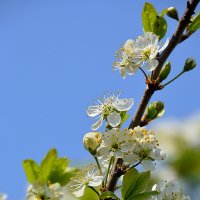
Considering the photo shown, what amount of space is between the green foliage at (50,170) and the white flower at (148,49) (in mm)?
457

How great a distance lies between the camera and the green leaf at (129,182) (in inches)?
60.7

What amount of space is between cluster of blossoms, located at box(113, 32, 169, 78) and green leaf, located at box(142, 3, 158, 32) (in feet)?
0.12

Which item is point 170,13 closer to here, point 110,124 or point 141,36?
point 141,36

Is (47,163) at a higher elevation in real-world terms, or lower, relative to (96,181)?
higher

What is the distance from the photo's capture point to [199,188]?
6.05 meters

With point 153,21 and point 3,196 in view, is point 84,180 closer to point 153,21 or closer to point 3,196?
point 3,196

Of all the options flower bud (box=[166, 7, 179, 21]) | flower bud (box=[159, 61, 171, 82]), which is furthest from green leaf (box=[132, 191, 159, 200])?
flower bud (box=[166, 7, 179, 21])

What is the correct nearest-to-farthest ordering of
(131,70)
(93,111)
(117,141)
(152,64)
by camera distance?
(117,141) < (152,64) < (131,70) < (93,111)

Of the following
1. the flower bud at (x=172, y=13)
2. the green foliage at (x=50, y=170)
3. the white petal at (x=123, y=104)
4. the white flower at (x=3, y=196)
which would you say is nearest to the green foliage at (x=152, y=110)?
the white petal at (x=123, y=104)

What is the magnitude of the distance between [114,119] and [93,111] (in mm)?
186

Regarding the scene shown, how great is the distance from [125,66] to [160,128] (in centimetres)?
638

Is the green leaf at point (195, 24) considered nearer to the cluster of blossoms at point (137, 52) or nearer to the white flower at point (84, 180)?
the cluster of blossoms at point (137, 52)

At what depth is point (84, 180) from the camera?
1.68m

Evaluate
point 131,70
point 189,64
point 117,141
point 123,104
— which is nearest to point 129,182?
point 117,141
